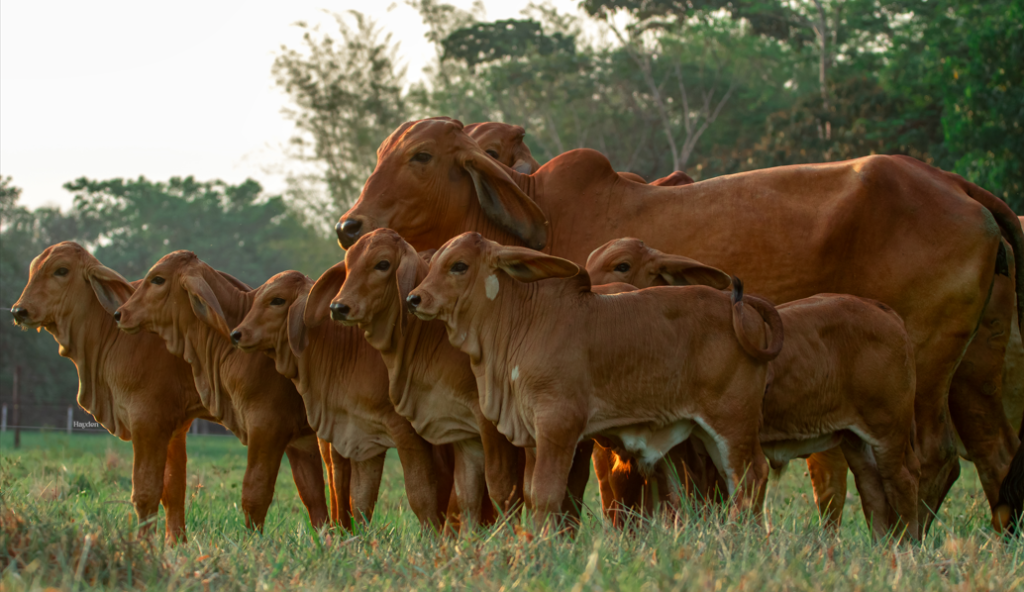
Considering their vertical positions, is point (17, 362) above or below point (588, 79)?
below

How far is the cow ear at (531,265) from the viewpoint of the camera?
214 inches

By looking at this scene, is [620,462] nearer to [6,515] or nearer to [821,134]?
[6,515]

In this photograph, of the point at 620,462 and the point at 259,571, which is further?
the point at 620,462

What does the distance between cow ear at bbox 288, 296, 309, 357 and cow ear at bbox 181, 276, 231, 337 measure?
1.79ft

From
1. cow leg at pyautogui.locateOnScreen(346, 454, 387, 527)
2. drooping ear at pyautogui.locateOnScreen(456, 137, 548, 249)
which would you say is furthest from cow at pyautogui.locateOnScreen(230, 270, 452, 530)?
drooping ear at pyautogui.locateOnScreen(456, 137, 548, 249)

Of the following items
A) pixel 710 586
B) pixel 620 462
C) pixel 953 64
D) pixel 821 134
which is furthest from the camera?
pixel 821 134

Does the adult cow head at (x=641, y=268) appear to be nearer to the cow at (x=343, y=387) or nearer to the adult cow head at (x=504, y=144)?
the cow at (x=343, y=387)

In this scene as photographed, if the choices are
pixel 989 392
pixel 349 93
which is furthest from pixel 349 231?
pixel 349 93

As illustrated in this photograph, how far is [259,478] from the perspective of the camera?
6.62m

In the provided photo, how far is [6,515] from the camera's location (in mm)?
4469

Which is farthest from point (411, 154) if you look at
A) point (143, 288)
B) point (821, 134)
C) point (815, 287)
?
point (821, 134)

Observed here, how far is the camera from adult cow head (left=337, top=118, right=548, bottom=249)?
6.70 meters

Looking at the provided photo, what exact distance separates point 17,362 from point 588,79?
1744cm

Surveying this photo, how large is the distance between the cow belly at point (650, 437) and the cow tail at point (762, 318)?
1.52 ft
